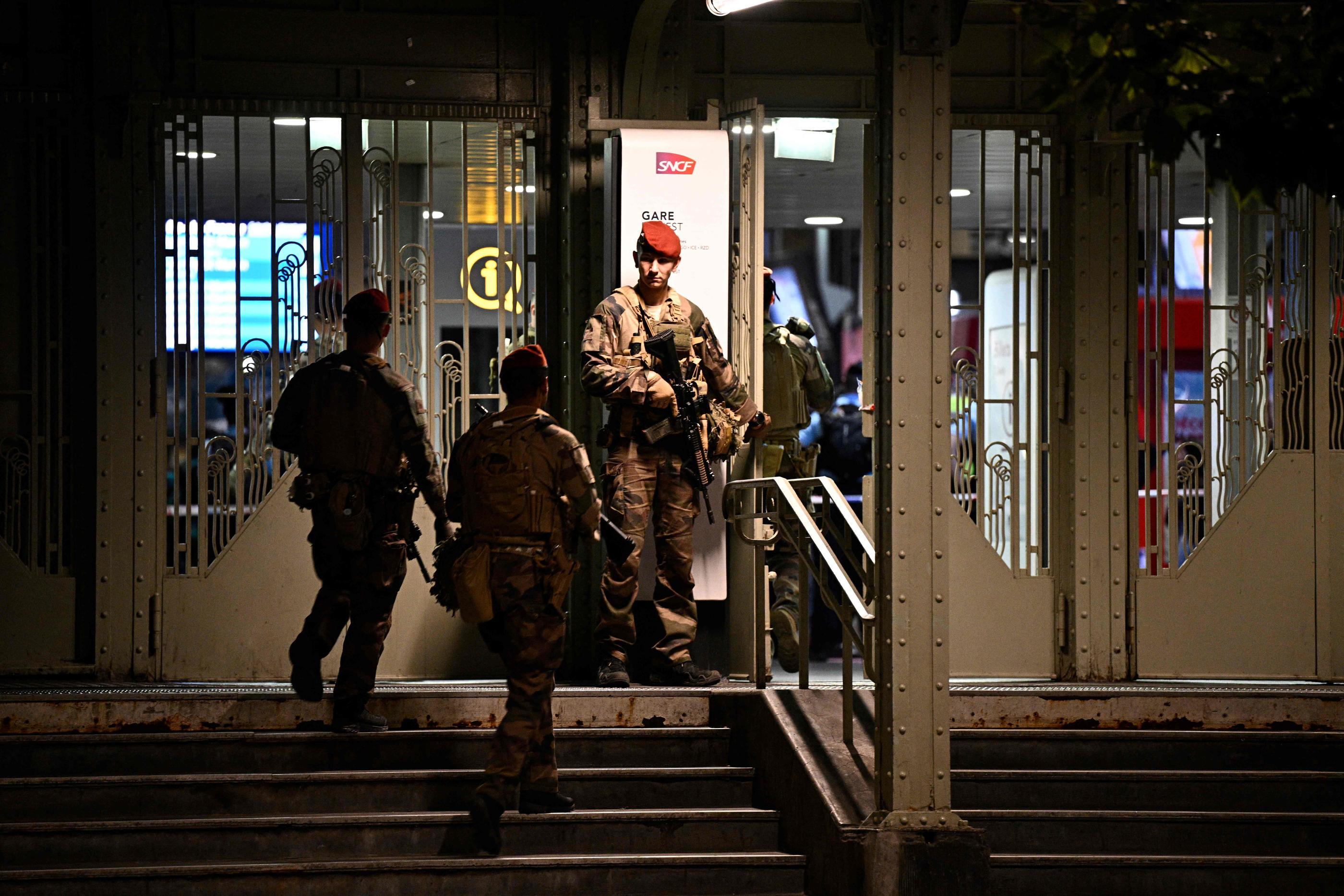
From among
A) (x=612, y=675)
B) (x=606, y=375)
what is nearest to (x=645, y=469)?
(x=606, y=375)

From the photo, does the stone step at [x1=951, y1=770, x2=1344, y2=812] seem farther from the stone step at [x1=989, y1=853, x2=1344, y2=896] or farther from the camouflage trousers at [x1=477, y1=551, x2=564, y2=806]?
the camouflage trousers at [x1=477, y1=551, x2=564, y2=806]

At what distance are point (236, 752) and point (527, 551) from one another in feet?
5.56

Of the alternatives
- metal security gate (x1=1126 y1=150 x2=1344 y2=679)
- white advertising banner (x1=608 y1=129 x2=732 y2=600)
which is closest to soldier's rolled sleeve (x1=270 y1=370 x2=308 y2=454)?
white advertising banner (x1=608 y1=129 x2=732 y2=600)

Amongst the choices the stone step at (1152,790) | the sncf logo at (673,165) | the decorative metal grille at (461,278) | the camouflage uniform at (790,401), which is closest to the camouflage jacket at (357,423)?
the decorative metal grille at (461,278)

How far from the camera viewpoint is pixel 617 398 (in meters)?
7.36

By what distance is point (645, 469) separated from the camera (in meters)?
7.49

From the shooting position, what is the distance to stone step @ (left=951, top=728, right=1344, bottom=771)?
7.04 metres

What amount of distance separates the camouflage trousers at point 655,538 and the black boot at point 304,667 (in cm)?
144

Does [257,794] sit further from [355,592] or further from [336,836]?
[355,592]

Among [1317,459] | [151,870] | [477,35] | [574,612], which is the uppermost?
[477,35]

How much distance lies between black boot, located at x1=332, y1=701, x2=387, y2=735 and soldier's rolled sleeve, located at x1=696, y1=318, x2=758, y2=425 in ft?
7.45

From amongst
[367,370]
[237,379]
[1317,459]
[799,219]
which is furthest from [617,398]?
[799,219]

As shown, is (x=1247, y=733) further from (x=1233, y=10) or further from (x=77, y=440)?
(x=77, y=440)

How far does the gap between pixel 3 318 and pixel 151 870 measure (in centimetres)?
360
